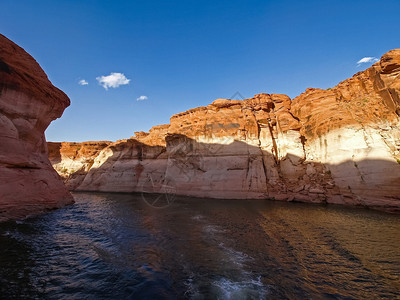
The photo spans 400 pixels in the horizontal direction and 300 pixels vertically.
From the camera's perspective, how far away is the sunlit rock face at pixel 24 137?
10.1 meters

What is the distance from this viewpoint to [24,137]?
12.4 meters

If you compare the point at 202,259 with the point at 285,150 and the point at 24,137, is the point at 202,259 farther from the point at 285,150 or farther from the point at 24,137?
the point at 285,150

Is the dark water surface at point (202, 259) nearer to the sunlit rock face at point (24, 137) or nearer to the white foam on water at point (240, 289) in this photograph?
the white foam on water at point (240, 289)

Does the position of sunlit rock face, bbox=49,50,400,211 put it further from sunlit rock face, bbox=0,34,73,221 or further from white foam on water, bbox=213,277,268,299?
sunlit rock face, bbox=0,34,73,221

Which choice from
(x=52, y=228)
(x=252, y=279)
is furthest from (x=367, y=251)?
(x=52, y=228)

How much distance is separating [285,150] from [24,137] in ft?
78.2

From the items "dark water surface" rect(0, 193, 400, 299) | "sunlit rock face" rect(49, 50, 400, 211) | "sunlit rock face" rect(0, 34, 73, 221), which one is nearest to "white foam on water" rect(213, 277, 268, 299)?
"dark water surface" rect(0, 193, 400, 299)

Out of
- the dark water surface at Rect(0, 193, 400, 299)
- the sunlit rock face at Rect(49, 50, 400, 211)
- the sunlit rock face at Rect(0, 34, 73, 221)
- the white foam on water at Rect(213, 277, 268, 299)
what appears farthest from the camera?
the sunlit rock face at Rect(49, 50, 400, 211)

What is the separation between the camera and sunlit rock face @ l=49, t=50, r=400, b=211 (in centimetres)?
1396

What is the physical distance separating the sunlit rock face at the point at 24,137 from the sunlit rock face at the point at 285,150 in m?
14.2

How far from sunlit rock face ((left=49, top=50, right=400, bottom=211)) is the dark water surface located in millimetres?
4948

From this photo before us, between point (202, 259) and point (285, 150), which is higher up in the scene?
point (285, 150)

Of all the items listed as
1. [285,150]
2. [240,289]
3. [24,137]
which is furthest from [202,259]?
[285,150]

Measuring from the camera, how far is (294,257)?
6117 mm
